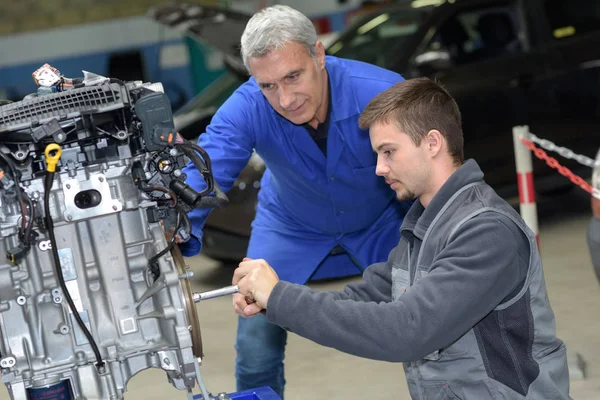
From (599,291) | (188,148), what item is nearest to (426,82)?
(188,148)

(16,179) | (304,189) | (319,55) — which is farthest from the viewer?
(304,189)

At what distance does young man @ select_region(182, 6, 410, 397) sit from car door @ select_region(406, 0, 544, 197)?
8.25 feet

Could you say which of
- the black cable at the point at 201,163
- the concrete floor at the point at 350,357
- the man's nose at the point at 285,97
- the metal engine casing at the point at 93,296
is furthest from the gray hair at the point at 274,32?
the concrete floor at the point at 350,357

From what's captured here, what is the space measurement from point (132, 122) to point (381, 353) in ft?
2.57

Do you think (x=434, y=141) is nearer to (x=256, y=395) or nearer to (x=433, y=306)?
(x=433, y=306)

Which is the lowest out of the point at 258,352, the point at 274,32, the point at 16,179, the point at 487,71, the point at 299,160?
the point at 258,352

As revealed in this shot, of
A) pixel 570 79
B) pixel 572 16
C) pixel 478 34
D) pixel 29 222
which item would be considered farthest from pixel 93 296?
pixel 572 16

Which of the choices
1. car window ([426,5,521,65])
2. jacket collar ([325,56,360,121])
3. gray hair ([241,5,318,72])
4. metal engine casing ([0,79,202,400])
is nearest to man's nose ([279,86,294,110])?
gray hair ([241,5,318,72])

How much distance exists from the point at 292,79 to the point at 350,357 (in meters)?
1.87

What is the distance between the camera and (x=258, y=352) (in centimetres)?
294

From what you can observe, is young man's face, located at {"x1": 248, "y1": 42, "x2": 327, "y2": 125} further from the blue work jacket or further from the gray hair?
the blue work jacket

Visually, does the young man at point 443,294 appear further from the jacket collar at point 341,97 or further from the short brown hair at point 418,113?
the jacket collar at point 341,97

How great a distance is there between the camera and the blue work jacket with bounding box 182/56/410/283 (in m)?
2.92

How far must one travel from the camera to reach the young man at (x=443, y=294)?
6.31 ft
